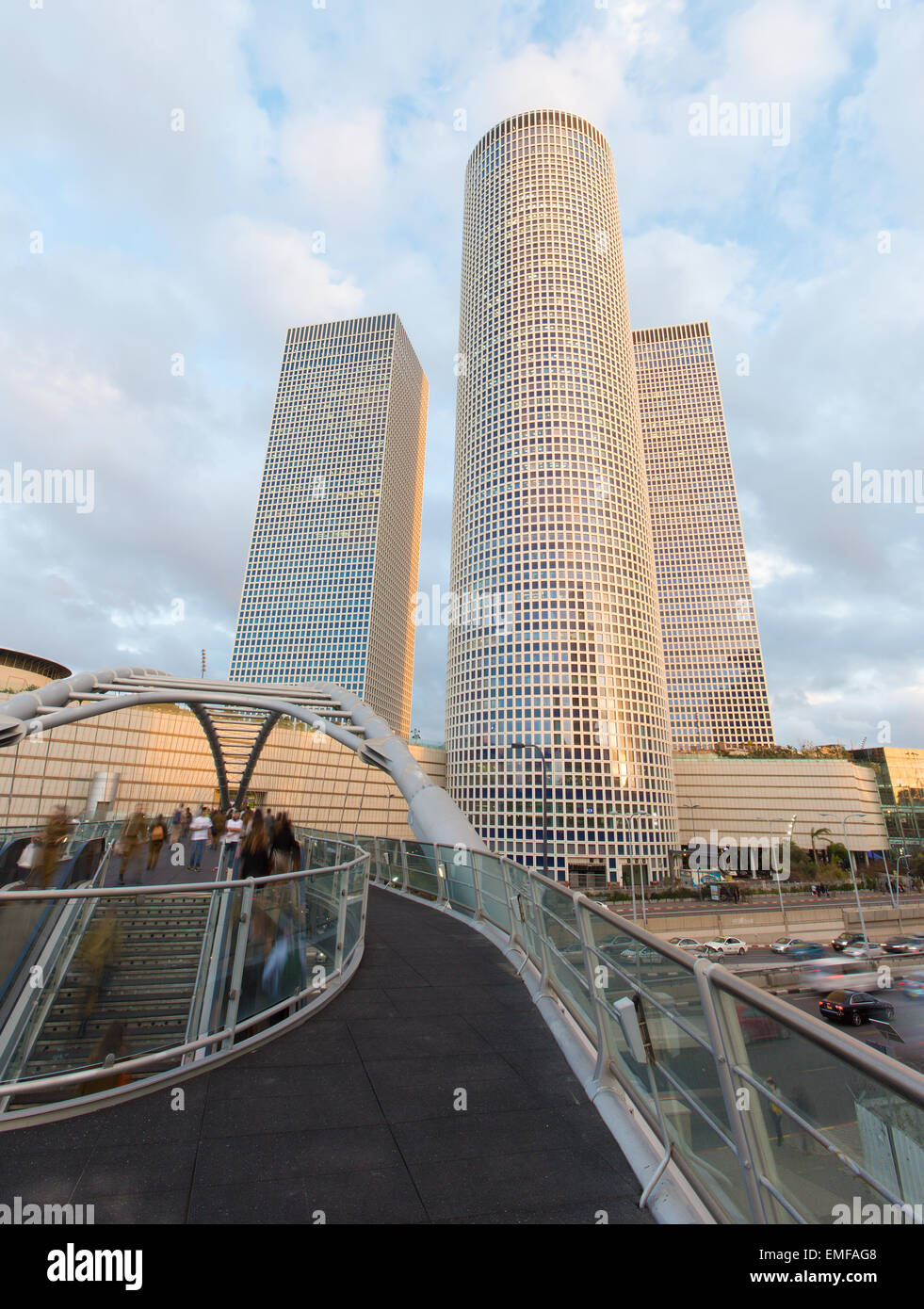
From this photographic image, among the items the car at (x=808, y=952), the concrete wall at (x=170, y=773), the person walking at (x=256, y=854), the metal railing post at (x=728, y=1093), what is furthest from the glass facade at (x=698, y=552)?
the metal railing post at (x=728, y=1093)

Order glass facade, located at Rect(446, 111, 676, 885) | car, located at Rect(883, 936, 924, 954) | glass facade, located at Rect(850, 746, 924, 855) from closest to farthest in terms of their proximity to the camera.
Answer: car, located at Rect(883, 936, 924, 954)
glass facade, located at Rect(446, 111, 676, 885)
glass facade, located at Rect(850, 746, 924, 855)

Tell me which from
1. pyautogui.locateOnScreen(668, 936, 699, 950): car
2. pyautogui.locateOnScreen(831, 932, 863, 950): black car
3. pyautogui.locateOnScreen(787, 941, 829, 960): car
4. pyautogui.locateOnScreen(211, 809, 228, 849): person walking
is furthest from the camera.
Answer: pyautogui.locateOnScreen(831, 932, 863, 950): black car

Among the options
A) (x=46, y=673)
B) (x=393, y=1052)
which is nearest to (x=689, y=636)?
(x=46, y=673)

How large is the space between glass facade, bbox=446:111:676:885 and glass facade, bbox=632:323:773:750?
38948mm

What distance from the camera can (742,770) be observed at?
9794cm

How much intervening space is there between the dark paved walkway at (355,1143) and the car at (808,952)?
40126 mm

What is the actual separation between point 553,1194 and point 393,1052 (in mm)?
2145

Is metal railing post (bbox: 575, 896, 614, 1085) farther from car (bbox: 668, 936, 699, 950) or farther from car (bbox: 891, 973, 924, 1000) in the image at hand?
car (bbox: 668, 936, 699, 950)

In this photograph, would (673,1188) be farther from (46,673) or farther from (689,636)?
(689,636)

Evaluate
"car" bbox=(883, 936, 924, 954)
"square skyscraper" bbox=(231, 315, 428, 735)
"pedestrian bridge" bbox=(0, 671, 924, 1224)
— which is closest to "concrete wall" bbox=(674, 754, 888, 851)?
"car" bbox=(883, 936, 924, 954)

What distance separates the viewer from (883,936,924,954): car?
38.6 m

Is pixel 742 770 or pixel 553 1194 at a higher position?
pixel 742 770

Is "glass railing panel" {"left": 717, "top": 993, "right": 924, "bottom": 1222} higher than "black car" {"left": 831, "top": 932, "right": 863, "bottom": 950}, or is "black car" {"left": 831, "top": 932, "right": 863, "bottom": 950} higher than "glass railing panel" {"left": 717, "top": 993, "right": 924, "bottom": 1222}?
"glass railing panel" {"left": 717, "top": 993, "right": 924, "bottom": 1222}

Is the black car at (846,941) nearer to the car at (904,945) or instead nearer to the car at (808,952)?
the car at (808,952)
